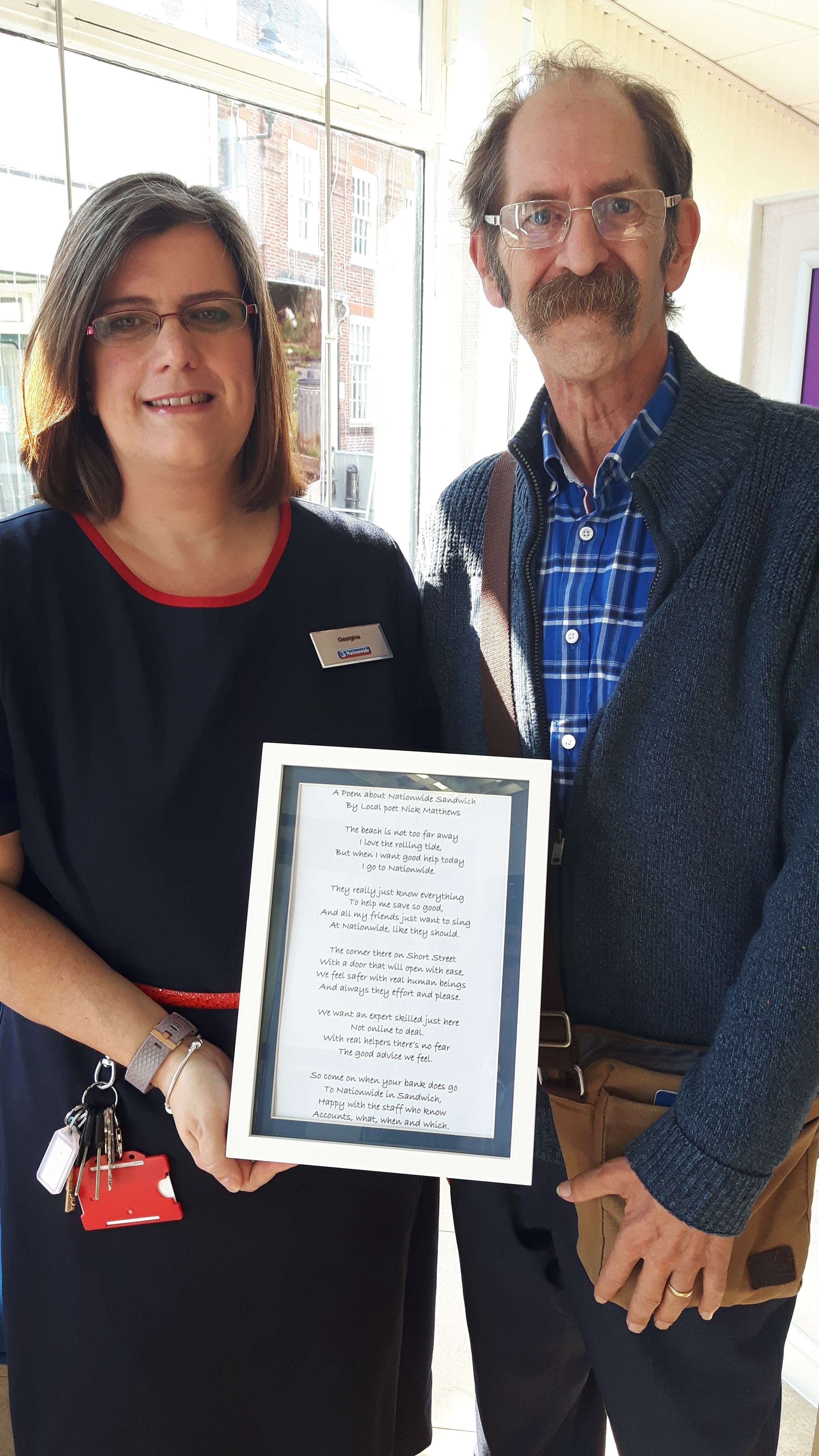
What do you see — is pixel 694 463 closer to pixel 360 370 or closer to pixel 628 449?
pixel 628 449

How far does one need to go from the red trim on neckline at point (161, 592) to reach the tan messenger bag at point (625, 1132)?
63cm

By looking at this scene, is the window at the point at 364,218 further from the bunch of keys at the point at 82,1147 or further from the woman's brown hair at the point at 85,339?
the bunch of keys at the point at 82,1147

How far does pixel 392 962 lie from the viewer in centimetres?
118

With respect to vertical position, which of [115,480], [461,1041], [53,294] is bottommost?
[461,1041]

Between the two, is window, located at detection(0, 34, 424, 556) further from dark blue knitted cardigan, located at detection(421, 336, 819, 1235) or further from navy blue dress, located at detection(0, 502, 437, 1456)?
dark blue knitted cardigan, located at detection(421, 336, 819, 1235)

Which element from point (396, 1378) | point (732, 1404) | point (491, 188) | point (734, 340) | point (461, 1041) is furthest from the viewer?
point (734, 340)

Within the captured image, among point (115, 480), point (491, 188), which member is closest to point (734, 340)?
point (491, 188)

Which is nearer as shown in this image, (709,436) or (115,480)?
(709,436)

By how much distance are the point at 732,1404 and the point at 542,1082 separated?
53 centimetres

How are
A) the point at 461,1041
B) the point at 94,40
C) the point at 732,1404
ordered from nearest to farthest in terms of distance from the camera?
the point at 461,1041
the point at 732,1404
the point at 94,40

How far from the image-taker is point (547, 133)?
1417 mm

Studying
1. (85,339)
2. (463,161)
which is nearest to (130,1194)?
(85,339)

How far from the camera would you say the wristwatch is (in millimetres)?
1308

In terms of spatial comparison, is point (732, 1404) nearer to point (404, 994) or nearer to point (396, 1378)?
point (396, 1378)
